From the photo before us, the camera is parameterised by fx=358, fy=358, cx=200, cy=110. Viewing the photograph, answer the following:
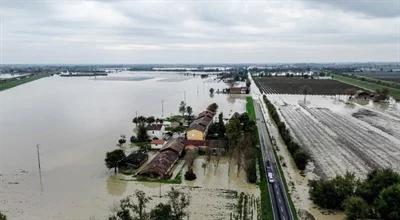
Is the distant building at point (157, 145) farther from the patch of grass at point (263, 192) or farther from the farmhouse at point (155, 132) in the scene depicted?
the patch of grass at point (263, 192)

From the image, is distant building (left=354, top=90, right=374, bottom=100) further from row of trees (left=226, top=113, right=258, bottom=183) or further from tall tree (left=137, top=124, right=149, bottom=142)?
tall tree (left=137, top=124, right=149, bottom=142)

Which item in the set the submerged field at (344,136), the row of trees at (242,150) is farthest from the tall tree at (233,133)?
the submerged field at (344,136)

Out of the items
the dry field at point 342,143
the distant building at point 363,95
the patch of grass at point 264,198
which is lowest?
the patch of grass at point 264,198

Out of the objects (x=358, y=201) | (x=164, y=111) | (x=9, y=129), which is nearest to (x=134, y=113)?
(x=164, y=111)

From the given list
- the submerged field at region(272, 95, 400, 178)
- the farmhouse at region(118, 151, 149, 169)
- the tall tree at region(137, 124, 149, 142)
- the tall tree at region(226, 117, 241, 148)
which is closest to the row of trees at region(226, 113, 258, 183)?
the tall tree at region(226, 117, 241, 148)

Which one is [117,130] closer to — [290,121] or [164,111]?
[164,111]

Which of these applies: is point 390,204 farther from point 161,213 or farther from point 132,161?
point 132,161
